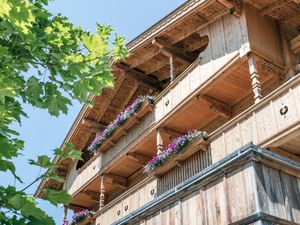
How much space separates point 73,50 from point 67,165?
22.0 metres

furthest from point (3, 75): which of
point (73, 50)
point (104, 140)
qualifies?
point (104, 140)

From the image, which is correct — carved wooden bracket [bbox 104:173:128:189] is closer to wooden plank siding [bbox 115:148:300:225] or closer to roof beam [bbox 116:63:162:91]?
roof beam [bbox 116:63:162:91]

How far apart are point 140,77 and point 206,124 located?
5.36m

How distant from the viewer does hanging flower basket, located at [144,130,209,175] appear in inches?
518

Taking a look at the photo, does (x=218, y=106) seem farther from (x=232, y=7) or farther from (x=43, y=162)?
(x=43, y=162)

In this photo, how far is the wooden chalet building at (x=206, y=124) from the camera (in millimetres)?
7341

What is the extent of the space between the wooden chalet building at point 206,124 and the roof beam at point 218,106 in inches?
1.6

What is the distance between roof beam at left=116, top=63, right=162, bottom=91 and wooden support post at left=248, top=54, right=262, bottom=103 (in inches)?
330

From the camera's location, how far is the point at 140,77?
801 inches

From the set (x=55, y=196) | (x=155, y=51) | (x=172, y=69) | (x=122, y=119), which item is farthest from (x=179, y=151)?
(x=55, y=196)

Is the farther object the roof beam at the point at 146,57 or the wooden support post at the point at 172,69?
the roof beam at the point at 146,57

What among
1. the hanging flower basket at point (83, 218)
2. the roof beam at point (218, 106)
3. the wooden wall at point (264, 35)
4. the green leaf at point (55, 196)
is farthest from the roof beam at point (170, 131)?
the green leaf at point (55, 196)

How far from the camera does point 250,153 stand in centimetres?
711

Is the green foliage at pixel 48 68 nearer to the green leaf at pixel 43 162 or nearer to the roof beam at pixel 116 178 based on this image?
the green leaf at pixel 43 162
